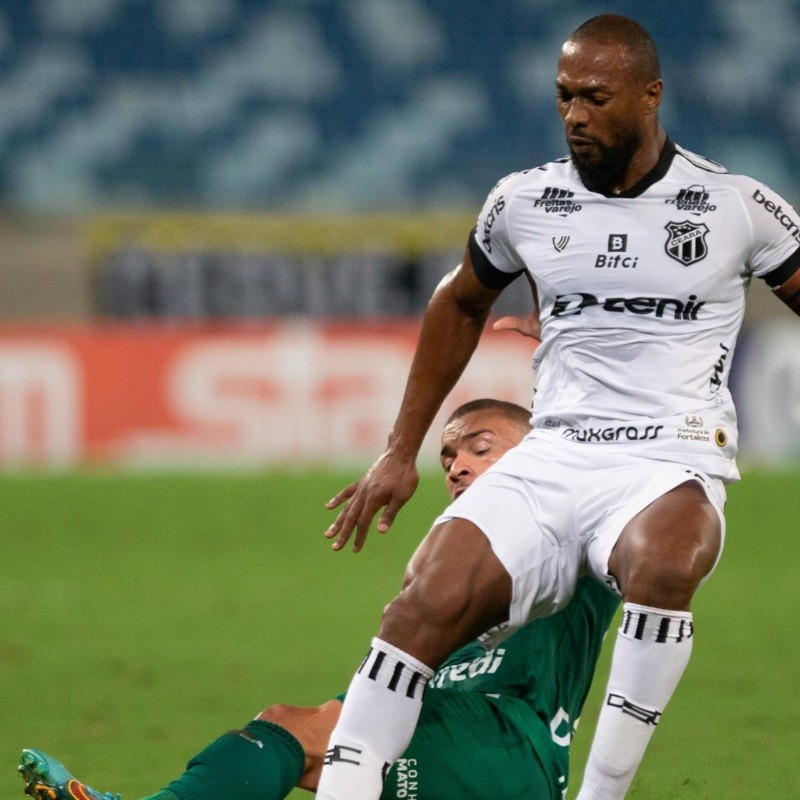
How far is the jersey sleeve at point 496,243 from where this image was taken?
3.26 meters

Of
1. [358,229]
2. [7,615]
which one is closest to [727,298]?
[7,615]

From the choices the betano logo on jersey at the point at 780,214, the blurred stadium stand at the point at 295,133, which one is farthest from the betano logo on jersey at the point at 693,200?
the blurred stadium stand at the point at 295,133

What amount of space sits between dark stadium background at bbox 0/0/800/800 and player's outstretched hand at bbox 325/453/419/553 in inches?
40.2

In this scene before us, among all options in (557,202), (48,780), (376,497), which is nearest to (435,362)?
(376,497)

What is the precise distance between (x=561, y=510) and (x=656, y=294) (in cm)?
50

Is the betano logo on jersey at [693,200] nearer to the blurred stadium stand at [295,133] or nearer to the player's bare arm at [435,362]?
the player's bare arm at [435,362]

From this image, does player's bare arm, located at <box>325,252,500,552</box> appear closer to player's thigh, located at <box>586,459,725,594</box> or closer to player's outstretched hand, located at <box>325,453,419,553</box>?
player's outstretched hand, located at <box>325,453,419,553</box>

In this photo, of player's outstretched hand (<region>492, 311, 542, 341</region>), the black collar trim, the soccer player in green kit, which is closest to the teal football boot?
the soccer player in green kit

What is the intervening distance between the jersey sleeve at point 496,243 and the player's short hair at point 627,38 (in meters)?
0.38

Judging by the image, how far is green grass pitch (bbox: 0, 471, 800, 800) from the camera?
4277 millimetres

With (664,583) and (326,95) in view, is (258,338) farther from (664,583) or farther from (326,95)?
(664,583)

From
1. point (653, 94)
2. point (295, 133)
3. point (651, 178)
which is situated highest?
point (653, 94)

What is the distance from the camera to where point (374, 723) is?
275 centimetres

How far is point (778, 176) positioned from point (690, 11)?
6.96ft
